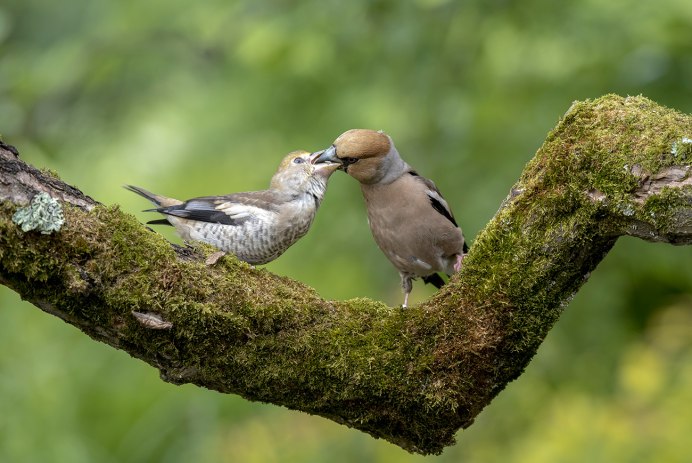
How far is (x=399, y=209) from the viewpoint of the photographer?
230 inches

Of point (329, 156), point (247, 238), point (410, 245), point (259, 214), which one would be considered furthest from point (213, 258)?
point (410, 245)

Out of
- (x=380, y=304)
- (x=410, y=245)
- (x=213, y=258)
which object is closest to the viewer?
(x=213, y=258)

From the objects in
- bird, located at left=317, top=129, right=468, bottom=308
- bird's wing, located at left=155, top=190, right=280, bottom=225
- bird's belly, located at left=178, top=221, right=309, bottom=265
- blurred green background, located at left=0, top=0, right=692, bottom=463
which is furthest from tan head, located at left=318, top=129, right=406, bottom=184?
blurred green background, located at left=0, top=0, right=692, bottom=463

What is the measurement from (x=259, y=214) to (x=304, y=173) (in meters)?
0.51

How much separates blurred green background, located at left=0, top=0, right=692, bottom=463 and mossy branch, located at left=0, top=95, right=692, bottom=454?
13.1 ft

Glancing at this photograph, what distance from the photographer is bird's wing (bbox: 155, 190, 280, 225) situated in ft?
17.9

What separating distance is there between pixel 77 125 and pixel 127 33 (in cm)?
115

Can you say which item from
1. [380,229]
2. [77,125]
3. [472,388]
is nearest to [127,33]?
[77,125]

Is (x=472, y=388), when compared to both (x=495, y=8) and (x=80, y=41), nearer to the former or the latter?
(x=495, y=8)

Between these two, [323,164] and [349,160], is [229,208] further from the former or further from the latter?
[349,160]

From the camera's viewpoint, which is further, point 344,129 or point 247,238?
point 344,129

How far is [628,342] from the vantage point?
9.69m

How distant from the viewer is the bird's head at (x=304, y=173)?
574cm

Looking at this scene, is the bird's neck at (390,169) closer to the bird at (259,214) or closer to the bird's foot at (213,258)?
the bird at (259,214)
